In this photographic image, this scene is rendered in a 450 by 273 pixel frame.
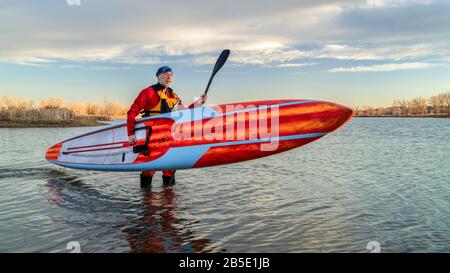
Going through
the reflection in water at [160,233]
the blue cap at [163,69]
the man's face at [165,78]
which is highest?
the blue cap at [163,69]

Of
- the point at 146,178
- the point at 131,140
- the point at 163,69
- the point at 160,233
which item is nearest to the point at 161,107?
the point at 163,69

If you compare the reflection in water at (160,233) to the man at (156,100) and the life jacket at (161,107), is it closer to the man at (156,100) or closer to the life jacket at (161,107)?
the man at (156,100)

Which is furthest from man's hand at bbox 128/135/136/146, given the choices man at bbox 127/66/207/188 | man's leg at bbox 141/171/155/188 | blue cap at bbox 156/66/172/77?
blue cap at bbox 156/66/172/77

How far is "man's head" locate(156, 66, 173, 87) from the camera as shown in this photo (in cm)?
761

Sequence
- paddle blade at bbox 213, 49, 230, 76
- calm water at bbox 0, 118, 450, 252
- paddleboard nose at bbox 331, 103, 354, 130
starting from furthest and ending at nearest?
1. paddle blade at bbox 213, 49, 230, 76
2. paddleboard nose at bbox 331, 103, 354, 130
3. calm water at bbox 0, 118, 450, 252

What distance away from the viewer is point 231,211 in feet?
21.1

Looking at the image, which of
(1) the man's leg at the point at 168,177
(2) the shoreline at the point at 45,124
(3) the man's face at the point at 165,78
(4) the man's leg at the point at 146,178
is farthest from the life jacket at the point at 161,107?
(2) the shoreline at the point at 45,124

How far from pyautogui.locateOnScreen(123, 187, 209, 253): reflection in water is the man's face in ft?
7.73

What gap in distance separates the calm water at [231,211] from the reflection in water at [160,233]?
0.01 meters

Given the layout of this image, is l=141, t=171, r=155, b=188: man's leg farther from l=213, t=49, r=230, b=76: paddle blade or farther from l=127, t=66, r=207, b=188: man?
l=213, t=49, r=230, b=76: paddle blade

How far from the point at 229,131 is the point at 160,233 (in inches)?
88.7

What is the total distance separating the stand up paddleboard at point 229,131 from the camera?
661 centimetres
